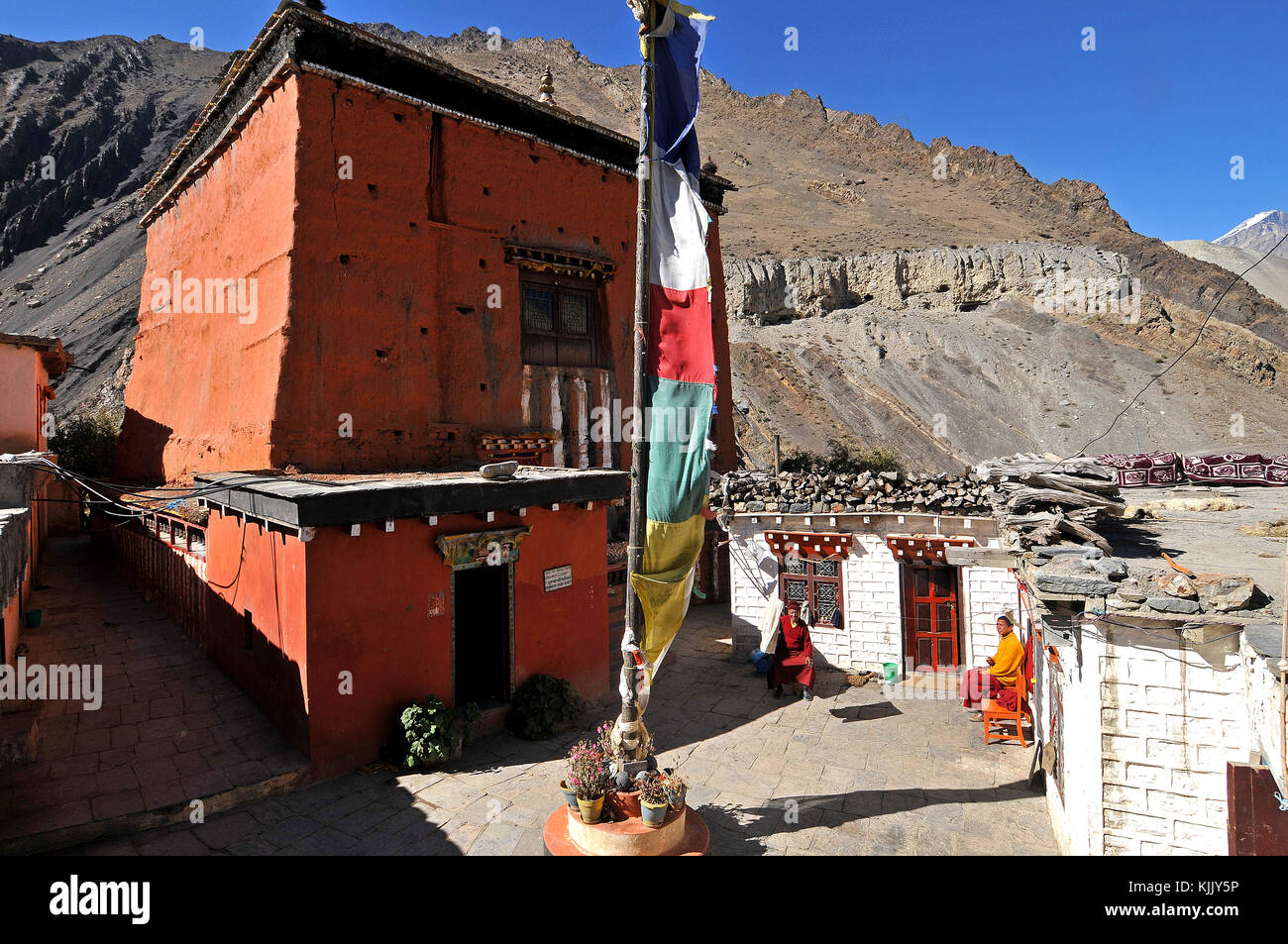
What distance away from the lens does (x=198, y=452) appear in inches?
495

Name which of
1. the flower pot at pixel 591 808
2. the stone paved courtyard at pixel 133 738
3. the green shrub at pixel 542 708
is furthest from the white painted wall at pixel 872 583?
the stone paved courtyard at pixel 133 738

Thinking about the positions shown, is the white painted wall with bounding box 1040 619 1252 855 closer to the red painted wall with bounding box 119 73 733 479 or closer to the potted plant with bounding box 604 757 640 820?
the potted plant with bounding box 604 757 640 820

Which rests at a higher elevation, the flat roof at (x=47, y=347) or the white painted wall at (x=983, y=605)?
the flat roof at (x=47, y=347)

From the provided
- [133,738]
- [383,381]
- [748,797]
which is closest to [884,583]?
[748,797]

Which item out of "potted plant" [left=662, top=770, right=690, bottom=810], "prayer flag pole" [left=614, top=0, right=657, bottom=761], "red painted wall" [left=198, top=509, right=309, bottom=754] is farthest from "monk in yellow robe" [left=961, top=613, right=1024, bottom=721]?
"red painted wall" [left=198, top=509, right=309, bottom=754]

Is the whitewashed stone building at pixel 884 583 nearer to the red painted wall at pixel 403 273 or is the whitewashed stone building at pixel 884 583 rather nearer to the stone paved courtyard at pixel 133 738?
the red painted wall at pixel 403 273

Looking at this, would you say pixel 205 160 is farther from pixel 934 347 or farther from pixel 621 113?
pixel 621 113

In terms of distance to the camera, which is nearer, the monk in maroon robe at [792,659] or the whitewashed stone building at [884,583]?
the monk in maroon robe at [792,659]

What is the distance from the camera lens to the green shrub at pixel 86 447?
72.6 feet

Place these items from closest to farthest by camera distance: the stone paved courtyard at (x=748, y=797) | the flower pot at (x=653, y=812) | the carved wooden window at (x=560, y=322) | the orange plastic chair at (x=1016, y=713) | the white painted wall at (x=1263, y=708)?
the white painted wall at (x=1263, y=708), the flower pot at (x=653, y=812), the stone paved courtyard at (x=748, y=797), the orange plastic chair at (x=1016, y=713), the carved wooden window at (x=560, y=322)

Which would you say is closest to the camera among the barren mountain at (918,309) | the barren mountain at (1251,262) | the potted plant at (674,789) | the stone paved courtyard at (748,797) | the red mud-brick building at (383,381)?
the potted plant at (674,789)

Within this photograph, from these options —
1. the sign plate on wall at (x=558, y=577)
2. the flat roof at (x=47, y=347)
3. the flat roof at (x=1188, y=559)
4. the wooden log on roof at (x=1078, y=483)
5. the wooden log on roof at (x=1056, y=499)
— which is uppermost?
the flat roof at (x=47, y=347)

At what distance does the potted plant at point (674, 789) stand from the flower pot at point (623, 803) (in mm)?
320

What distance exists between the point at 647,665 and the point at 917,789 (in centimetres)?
402
